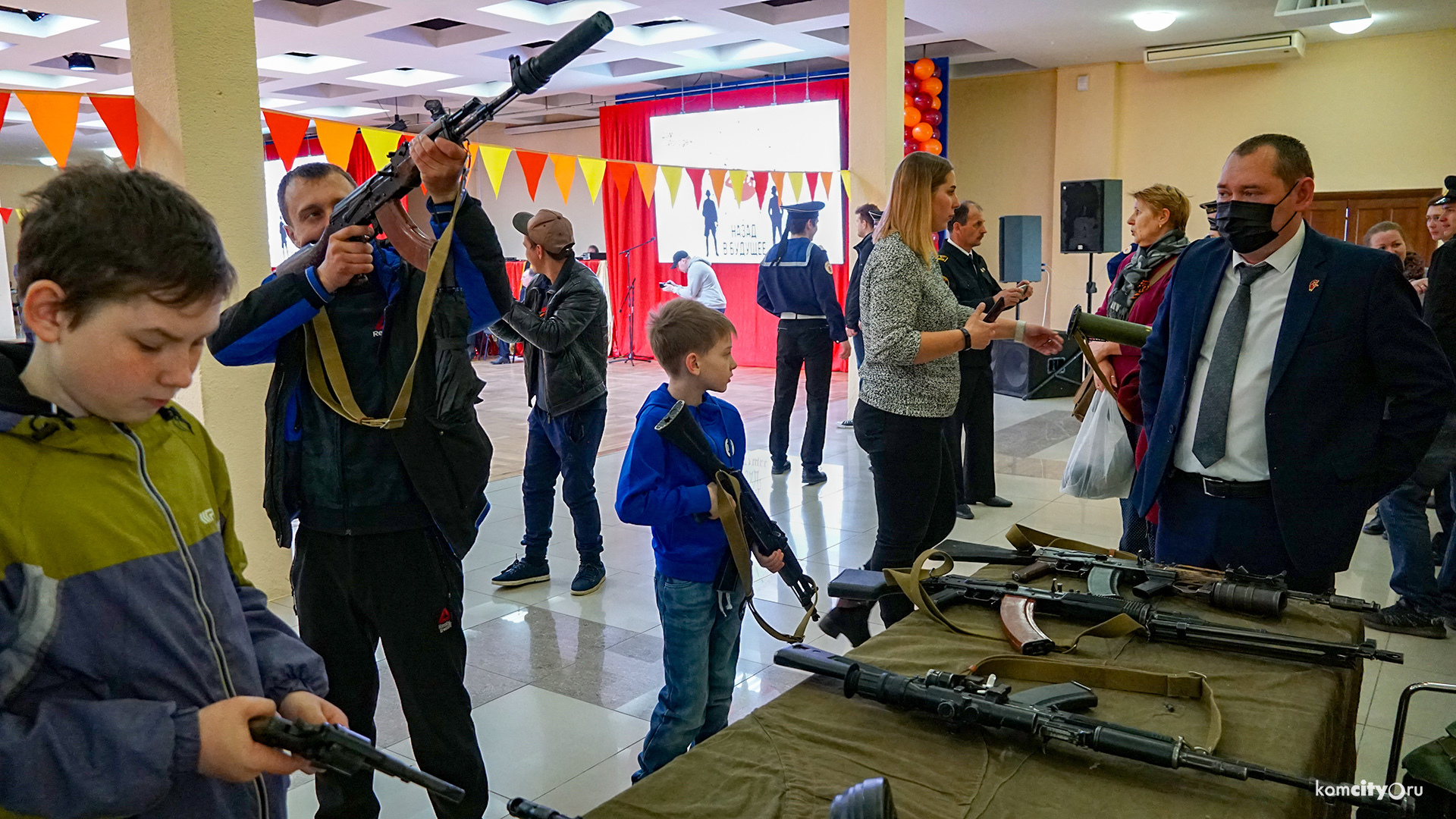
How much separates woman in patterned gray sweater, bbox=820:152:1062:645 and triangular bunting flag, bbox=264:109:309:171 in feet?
9.80

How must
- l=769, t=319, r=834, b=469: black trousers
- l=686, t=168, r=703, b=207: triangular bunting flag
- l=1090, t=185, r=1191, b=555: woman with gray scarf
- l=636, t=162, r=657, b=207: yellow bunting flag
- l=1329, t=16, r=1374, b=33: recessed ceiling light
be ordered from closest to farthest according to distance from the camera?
l=1090, t=185, r=1191, b=555: woman with gray scarf, l=769, t=319, r=834, b=469: black trousers, l=636, t=162, r=657, b=207: yellow bunting flag, l=686, t=168, r=703, b=207: triangular bunting flag, l=1329, t=16, r=1374, b=33: recessed ceiling light

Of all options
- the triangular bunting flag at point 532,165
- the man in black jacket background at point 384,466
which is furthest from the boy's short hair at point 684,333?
the triangular bunting flag at point 532,165

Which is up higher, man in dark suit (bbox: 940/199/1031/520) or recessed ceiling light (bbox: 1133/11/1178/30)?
recessed ceiling light (bbox: 1133/11/1178/30)

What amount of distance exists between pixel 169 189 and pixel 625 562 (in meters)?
3.56

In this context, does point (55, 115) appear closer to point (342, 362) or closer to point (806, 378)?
point (342, 362)

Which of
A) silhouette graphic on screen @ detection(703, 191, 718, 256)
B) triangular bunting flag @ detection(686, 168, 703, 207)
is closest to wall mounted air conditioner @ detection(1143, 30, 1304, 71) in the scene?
triangular bunting flag @ detection(686, 168, 703, 207)

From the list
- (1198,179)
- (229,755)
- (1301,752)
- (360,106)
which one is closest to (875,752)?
(1301,752)

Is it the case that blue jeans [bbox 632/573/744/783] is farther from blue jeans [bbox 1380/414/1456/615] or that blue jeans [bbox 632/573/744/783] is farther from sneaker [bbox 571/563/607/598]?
blue jeans [bbox 1380/414/1456/615]

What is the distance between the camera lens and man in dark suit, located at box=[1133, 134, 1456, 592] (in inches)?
80.6

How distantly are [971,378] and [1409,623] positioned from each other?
2.16 meters

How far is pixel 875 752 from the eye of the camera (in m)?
1.27

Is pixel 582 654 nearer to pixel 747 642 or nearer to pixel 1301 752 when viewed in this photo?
pixel 747 642

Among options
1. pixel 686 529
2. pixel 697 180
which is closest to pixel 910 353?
pixel 686 529

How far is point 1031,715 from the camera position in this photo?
4.13 ft
